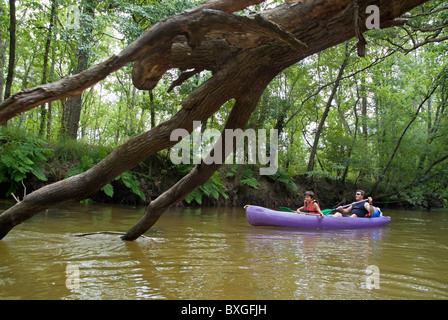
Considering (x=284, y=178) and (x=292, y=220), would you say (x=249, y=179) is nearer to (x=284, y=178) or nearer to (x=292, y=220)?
(x=284, y=178)

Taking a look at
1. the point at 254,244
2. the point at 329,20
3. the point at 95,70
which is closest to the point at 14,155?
the point at 254,244

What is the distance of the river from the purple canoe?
1626 mm

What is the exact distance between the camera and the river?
9.04 ft

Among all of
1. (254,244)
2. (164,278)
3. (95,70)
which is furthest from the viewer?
(254,244)

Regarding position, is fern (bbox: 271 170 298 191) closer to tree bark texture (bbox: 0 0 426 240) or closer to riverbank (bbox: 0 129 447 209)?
riverbank (bbox: 0 129 447 209)

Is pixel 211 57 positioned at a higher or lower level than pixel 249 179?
higher

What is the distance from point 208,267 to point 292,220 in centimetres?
485

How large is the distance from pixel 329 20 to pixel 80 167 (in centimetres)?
898

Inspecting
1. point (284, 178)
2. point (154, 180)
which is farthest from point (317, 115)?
point (154, 180)

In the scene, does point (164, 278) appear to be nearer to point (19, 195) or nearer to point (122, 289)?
point (122, 289)

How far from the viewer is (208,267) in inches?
142

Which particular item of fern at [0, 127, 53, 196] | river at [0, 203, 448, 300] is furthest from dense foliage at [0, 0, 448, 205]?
river at [0, 203, 448, 300]

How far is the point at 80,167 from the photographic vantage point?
9930mm

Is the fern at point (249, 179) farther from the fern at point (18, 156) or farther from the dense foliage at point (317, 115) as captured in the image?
the fern at point (18, 156)
